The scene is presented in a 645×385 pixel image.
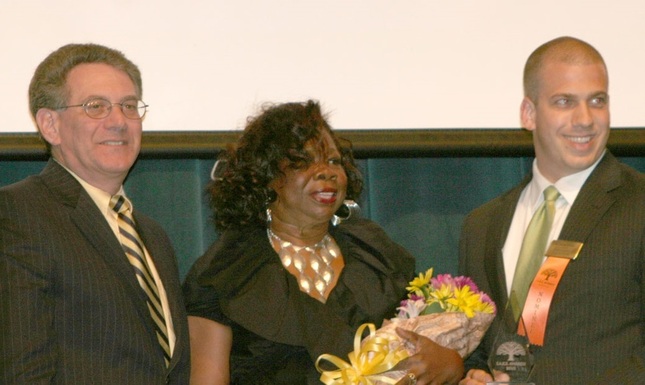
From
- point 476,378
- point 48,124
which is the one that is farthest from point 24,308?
point 476,378

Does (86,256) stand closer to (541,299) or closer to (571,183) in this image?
(541,299)

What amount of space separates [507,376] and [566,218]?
0.57 m

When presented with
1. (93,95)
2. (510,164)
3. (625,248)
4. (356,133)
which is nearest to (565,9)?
(510,164)

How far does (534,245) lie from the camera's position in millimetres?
3195

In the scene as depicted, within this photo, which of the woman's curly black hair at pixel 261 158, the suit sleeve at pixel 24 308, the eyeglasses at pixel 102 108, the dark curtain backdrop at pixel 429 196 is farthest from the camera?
the dark curtain backdrop at pixel 429 196

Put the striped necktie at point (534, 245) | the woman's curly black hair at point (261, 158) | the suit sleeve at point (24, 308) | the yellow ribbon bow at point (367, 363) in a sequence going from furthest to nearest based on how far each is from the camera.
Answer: the woman's curly black hair at point (261, 158)
the striped necktie at point (534, 245)
the yellow ribbon bow at point (367, 363)
the suit sleeve at point (24, 308)

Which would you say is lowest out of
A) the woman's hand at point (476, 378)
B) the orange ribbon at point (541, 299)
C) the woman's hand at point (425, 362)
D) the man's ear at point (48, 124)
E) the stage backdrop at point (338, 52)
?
the woman's hand at point (476, 378)

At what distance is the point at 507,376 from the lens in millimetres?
2842

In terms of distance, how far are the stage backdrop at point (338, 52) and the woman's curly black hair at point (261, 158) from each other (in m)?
0.29

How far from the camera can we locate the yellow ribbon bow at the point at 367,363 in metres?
2.90

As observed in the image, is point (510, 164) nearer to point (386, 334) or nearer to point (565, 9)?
point (565, 9)

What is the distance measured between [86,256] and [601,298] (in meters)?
1.48

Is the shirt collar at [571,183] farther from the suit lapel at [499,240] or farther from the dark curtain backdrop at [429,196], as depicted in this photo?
the dark curtain backdrop at [429,196]

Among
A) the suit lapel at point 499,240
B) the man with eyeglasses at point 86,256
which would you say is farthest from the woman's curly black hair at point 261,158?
the suit lapel at point 499,240
